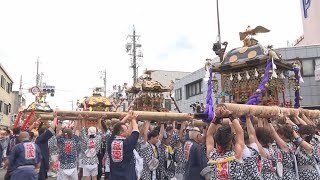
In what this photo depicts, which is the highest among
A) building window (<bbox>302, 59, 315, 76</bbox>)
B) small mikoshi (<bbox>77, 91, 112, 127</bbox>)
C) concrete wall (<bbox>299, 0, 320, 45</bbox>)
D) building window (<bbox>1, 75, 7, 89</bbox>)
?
concrete wall (<bbox>299, 0, 320, 45</bbox>)

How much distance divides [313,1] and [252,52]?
14.6 metres

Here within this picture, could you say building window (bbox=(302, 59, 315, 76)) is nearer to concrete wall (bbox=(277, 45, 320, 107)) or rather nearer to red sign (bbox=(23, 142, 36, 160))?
concrete wall (bbox=(277, 45, 320, 107))

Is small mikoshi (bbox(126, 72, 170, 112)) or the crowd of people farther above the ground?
small mikoshi (bbox(126, 72, 170, 112))

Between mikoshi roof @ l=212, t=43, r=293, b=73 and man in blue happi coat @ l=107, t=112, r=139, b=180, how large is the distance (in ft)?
11.8

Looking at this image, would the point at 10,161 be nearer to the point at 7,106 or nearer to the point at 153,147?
the point at 153,147

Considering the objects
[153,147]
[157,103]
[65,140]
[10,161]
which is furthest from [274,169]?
[157,103]

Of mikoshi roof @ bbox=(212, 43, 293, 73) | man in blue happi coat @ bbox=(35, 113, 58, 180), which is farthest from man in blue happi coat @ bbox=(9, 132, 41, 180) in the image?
mikoshi roof @ bbox=(212, 43, 293, 73)

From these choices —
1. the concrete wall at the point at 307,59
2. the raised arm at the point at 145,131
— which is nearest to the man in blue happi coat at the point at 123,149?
the raised arm at the point at 145,131

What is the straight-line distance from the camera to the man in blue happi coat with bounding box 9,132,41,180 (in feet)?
19.4

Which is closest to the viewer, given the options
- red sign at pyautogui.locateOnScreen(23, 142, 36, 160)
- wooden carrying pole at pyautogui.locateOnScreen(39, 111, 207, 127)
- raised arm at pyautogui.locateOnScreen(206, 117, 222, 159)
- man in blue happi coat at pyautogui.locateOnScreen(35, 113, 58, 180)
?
raised arm at pyautogui.locateOnScreen(206, 117, 222, 159)

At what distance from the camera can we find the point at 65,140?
774 cm

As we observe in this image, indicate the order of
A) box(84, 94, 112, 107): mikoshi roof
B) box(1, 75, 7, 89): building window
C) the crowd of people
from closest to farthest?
the crowd of people
box(84, 94, 112, 107): mikoshi roof
box(1, 75, 7, 89): building window

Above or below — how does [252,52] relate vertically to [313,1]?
below

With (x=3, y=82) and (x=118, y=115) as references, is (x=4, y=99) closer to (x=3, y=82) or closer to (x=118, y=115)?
(x=3, y=82)
